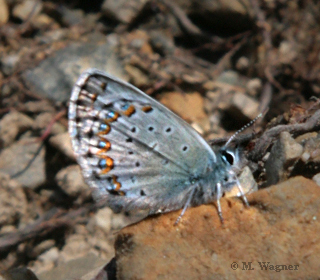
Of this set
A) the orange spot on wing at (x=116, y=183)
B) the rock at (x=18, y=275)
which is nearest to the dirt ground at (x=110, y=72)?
the rock at (x=18, y=275)

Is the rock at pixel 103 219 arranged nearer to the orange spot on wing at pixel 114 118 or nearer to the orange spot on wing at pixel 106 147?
the orange spot on wing at pixel 106 147

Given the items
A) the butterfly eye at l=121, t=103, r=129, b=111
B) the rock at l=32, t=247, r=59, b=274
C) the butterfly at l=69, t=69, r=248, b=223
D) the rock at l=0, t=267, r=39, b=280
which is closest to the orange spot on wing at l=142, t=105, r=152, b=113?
the butterfly at l=69, t=69, r=248, b=223

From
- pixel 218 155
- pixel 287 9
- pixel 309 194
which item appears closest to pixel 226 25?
Answer: pixel 287 9

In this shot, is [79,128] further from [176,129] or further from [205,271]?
[205,271]

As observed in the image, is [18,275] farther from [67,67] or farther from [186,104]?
[186,104]

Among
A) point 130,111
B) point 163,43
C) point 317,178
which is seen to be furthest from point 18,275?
point 163,43

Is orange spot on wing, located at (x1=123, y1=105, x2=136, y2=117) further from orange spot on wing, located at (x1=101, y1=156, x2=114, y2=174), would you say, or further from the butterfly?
orange spot on wing, located at (x1=101, y1=156, x2=114, y2=174)
